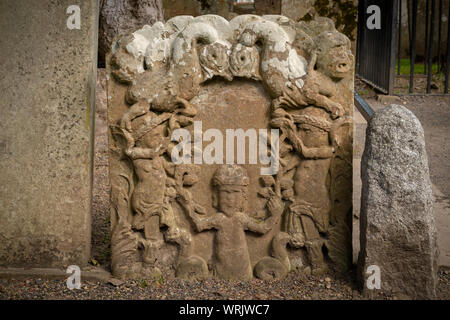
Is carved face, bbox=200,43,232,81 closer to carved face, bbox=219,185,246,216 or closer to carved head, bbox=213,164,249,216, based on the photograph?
carved head, bbox=213,164,249,216

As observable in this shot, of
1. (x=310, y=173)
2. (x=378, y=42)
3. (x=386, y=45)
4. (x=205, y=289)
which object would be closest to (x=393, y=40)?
(x=386, y=45)

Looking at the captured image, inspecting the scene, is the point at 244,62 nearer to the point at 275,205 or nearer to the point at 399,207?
the point at 275,205

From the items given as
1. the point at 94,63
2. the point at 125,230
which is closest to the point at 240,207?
the point at 125,230

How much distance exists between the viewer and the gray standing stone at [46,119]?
321 centimetres

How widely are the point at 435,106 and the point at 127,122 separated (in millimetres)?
5636

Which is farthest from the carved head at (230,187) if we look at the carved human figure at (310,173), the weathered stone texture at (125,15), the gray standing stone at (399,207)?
the weathered stone texture at (125,15)

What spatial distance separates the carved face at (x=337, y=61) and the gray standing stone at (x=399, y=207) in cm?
34

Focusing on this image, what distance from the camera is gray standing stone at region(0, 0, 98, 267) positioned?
3209 mm

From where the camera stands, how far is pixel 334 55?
9.86 ft

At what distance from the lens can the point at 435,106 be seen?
743 centimetres

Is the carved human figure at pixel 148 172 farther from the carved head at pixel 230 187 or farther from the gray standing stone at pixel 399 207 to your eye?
the gray standing stone at pixel 399 207

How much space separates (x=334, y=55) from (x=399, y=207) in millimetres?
925

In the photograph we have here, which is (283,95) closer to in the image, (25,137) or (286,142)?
(286,142)
